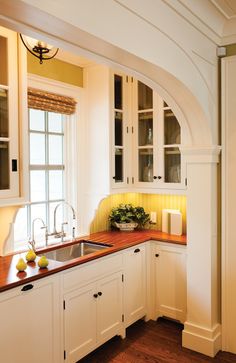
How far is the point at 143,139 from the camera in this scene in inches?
143

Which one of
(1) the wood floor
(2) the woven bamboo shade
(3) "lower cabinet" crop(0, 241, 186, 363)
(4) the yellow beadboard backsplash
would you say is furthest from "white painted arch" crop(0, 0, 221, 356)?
(2) the woven bamboo shade

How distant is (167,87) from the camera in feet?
7.77

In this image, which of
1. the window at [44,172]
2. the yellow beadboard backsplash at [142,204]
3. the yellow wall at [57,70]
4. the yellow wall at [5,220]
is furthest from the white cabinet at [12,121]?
the yellow beadboard backsplash at [142,204]

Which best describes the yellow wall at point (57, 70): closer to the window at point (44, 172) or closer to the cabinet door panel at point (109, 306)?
the window at point (44, 172)

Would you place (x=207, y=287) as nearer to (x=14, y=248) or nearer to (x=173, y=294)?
(x=173, y=294)

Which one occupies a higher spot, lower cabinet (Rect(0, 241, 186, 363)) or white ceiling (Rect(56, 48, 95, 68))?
white ceiling (Rect(56, 48, 95, 68))

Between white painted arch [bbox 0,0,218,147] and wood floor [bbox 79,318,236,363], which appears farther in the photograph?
wood floor [bbox 79,318,236,363]

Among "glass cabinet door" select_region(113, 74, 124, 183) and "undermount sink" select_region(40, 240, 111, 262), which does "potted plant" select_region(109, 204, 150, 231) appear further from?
"undermount sink" select_region(40, 240, 111, 262)

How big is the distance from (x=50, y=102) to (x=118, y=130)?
793 millimetres

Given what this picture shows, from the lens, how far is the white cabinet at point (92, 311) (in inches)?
98.7

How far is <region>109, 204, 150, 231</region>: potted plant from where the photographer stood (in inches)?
144

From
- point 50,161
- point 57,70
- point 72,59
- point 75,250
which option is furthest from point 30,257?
point 72,59

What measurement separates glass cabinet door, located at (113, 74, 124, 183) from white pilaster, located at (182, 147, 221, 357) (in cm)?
84

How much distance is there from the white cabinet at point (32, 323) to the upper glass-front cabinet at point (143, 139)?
1.46m
